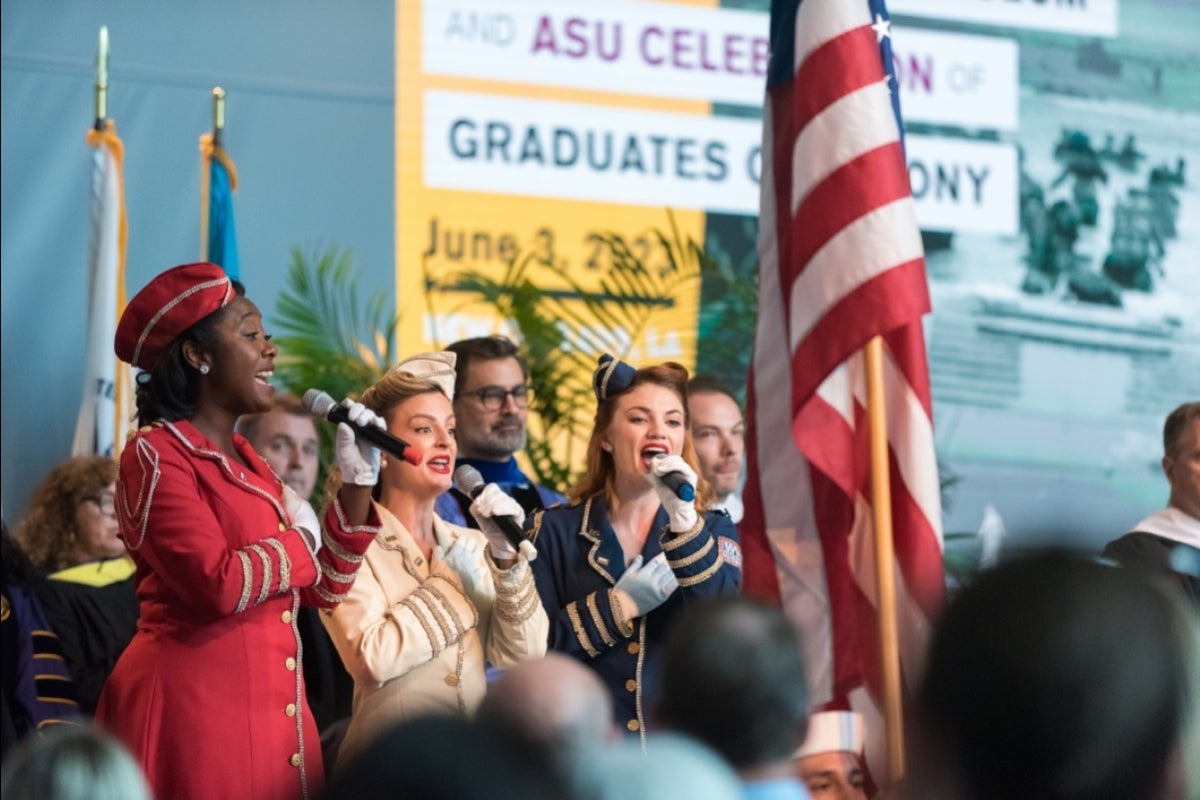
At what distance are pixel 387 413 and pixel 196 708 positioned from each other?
39.0 inches

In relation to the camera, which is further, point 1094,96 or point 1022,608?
point 1094,96

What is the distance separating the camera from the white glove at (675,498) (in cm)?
414

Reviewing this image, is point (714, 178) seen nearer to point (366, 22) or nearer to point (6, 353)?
point (366, 22)

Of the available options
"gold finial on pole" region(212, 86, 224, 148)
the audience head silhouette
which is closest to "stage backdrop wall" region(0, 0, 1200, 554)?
"gold finial on pole" region(212, 86, 224, 148)

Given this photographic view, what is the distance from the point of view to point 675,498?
13.6 feet

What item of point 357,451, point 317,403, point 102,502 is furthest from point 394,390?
point 102,502

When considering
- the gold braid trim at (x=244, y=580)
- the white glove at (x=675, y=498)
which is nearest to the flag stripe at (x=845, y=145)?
the white glove at (x=675, y=498)

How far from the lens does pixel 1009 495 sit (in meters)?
8.62

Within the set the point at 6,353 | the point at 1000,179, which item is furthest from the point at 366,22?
Answer: the point at 1000,179

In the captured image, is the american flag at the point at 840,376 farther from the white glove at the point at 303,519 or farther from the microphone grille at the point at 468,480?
the white glove at the point at 303,519

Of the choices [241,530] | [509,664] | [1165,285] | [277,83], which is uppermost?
[277,83]

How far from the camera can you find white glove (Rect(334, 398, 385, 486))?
3.77 meters

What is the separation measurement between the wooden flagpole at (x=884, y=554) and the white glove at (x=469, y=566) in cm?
91

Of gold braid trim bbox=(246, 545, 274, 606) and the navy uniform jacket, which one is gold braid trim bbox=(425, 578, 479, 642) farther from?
gold braid trim bbox=(246, 545, 274, 606)
